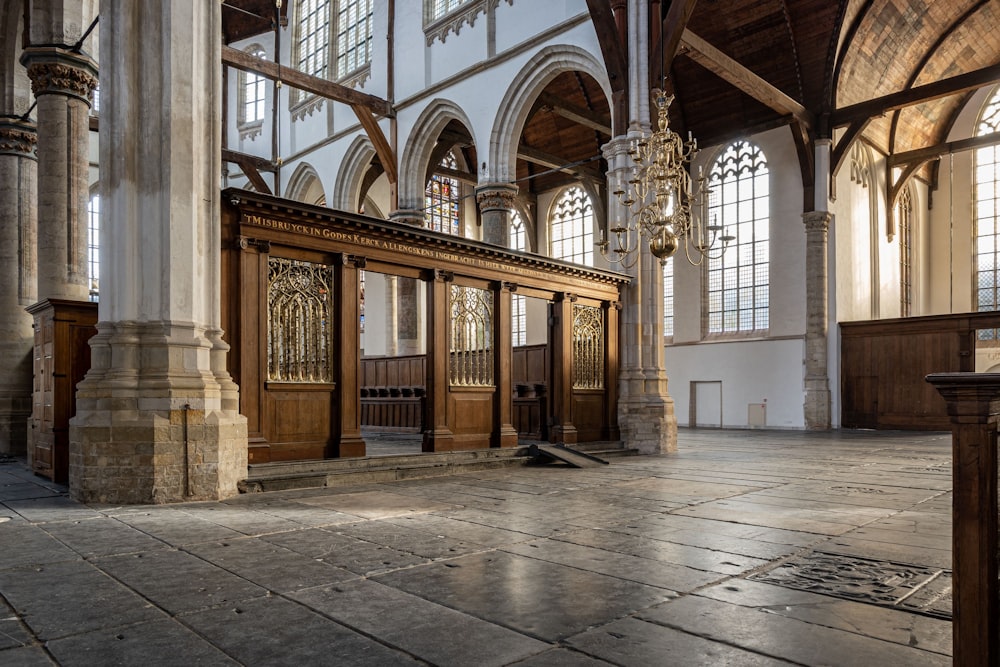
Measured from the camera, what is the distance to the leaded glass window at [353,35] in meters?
19.7

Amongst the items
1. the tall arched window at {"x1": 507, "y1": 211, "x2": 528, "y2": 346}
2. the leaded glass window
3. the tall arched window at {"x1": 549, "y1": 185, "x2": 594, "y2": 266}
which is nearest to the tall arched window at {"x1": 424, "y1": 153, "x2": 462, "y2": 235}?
the tall arched window at {"x1": 507, "y1": 211, "x2": 528, "y2": 346}

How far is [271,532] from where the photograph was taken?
4.58m

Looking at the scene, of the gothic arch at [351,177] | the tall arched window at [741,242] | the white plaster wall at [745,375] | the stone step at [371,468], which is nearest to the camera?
the stone step at [371,468]

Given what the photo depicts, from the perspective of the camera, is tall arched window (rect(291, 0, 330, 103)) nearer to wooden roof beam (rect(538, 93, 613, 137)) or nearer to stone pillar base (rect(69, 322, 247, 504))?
wooden roof beam (rect(538, 93, 613, 137))

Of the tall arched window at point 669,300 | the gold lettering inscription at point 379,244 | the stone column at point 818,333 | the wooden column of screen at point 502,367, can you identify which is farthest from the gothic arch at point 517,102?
the tall arched window at point 669,300

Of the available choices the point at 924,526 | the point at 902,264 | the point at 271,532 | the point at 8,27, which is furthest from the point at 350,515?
the point at 902,264

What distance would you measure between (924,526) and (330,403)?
5.37 metres

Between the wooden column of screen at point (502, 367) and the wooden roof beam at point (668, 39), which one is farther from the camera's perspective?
the wooden roof beam at point (668, 39)

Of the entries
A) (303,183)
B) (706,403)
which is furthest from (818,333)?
(303,183)

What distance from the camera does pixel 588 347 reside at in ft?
36.3

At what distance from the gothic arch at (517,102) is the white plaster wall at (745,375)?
24.9 feet

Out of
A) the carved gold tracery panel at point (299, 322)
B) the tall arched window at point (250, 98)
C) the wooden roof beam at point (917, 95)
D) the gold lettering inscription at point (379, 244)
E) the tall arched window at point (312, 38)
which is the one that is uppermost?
the tall arched window at point (312, 38)

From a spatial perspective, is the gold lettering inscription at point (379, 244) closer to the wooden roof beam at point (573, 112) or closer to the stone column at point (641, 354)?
the stone column at point (641, 354)

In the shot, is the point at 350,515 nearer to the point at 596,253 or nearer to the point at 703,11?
the point at 703,11
